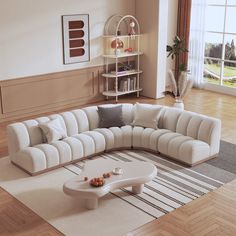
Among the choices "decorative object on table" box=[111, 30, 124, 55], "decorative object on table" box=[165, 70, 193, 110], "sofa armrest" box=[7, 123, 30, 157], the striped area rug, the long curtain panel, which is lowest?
the striped area rug

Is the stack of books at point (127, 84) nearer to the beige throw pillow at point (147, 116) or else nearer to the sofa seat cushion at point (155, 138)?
the beige throw pillow at point (147, 116)

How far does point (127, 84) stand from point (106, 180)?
15.6ft

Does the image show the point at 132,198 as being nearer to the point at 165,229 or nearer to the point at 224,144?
the point at 165,229

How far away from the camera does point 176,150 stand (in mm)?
6152

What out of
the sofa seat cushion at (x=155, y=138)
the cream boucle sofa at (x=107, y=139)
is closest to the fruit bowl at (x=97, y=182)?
the cream boucle sofa at (x=107, y=139)

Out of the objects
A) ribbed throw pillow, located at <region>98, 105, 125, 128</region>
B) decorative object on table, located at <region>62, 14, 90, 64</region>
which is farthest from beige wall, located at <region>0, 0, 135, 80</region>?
ribbed throw pillow, located at <region>98, 105, 125, 128</region>

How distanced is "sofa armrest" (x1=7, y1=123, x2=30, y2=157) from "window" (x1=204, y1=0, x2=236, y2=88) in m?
5.82

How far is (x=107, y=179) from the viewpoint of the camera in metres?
4.97

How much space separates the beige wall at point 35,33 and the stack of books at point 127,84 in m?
0.97

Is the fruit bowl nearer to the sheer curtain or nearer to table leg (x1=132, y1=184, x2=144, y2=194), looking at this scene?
table leg (x1=132, y1=184, x2=144, y2=194)

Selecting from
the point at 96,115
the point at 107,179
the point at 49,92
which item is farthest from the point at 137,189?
the point at 49,92

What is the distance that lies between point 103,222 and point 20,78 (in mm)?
4170

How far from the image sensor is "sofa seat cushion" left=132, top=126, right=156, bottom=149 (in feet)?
21.5

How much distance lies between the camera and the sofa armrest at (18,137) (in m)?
5.95
